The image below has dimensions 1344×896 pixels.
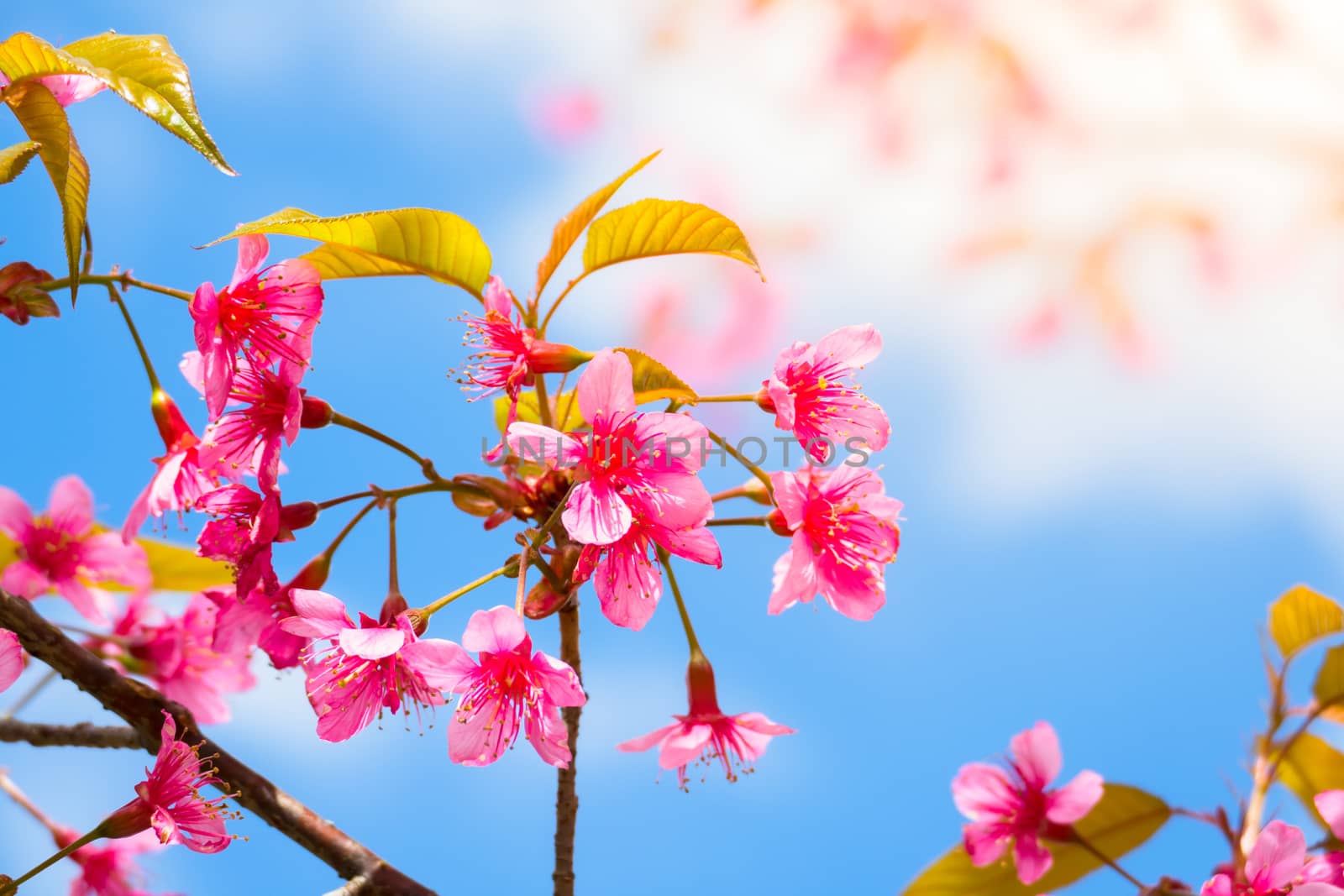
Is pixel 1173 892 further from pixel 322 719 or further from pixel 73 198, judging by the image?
pixel 73 198

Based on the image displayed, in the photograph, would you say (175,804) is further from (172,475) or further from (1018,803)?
(1018,803)

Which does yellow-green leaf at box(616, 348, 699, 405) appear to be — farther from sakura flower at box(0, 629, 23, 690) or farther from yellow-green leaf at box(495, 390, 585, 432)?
sakura flower at box(0, 629, 23, 690)

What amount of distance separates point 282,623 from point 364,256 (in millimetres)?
443

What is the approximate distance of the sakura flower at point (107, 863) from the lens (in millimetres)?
1774

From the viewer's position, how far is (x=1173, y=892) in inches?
63.9

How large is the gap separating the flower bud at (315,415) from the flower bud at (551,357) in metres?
0.24

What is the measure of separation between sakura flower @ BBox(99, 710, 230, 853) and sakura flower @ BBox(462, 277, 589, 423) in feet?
1.66

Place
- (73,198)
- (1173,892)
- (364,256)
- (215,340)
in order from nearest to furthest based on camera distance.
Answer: (73,198), (215,340), (364,256), (1173,892)

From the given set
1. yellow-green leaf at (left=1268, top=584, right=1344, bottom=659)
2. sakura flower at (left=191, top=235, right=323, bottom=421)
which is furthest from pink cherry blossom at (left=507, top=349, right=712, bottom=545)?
yellow-green leaf at (left=1268, top=584, right=1344, bottom=659)

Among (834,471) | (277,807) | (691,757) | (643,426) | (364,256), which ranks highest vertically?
(364,256)

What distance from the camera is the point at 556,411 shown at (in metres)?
1.47

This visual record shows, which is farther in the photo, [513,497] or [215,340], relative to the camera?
[513,497]

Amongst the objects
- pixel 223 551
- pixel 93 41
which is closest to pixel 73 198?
pixel 93 41

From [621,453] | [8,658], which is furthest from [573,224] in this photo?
[8,658]
